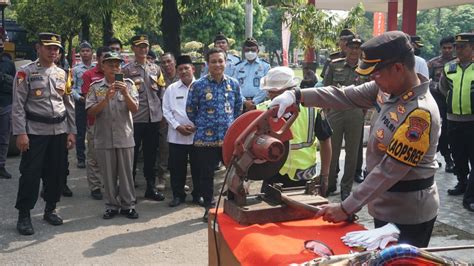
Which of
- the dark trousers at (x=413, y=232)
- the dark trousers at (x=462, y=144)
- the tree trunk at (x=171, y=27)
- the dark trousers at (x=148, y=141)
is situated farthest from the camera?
the tree trunk at (x=171, y=27)

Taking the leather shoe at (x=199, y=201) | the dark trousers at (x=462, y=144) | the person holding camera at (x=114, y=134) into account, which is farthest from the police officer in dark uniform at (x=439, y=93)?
the person holding camera at (x=114, y=134)

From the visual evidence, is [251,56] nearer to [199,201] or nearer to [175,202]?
[199,201]

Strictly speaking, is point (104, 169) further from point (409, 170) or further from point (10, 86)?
point (409, 170)

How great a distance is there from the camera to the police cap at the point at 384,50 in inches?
88.3

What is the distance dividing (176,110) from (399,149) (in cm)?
425

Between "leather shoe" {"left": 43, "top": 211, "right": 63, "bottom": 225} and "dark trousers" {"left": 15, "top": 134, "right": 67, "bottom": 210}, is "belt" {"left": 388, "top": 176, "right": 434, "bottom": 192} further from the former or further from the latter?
"leather shoe" {"left": 43, "top": 211, "right": 63, "bottom": 225}

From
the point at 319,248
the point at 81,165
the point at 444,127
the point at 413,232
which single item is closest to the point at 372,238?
the point at 319,248

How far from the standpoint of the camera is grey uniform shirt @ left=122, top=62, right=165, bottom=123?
6.45 meters

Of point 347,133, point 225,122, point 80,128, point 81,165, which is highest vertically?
point 225,122

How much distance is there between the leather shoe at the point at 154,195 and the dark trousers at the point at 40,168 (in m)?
1.34

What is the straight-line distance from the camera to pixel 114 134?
5625 mm

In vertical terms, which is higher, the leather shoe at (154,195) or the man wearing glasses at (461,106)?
the man wearing glasses at (461,106)

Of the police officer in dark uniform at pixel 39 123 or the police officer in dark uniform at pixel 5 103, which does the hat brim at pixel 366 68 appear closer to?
the police officer in dark uniform at pixel 39 123

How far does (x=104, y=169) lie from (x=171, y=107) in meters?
1.10
